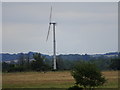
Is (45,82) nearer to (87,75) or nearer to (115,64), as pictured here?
(87,75)

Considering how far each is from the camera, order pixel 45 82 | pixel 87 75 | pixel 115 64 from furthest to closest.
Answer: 1. pixel 115 64
2. pixel 45 82
3. pixel 87 75

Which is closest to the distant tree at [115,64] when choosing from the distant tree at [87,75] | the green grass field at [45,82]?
the green grass field at [45,82]

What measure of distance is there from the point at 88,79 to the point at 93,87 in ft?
6.03

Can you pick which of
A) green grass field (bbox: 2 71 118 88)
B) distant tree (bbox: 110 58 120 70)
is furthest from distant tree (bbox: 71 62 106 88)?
distant tree (bbox: 110 58 120 70)

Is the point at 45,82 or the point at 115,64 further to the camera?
the point at 115,64

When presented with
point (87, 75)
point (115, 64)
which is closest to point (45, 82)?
point (87, 75)

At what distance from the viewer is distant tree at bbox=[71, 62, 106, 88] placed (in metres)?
42.6

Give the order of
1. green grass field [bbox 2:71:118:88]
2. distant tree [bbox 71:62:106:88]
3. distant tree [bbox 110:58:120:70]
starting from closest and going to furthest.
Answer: distant tree [bbox 71:62:106:88], green grass field [bbox 2:71:118:88], distant tree [bbox 110:58:120:70]

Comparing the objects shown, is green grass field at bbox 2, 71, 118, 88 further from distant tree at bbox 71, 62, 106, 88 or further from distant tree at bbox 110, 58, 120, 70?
distant tree at bbox 110, 58, 120, 70

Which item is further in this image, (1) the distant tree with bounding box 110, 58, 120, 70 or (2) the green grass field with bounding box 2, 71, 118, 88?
(1) the distant tree with bounding box 110, 58, 120, 70

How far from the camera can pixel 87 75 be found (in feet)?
139

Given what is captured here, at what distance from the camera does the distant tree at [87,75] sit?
140ft

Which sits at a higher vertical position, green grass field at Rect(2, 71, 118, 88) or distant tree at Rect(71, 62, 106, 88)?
distant tree at Rect(71, 62, 106, 88)

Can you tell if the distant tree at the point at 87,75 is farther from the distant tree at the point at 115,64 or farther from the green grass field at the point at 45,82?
the distant tree at the point at 115,64
